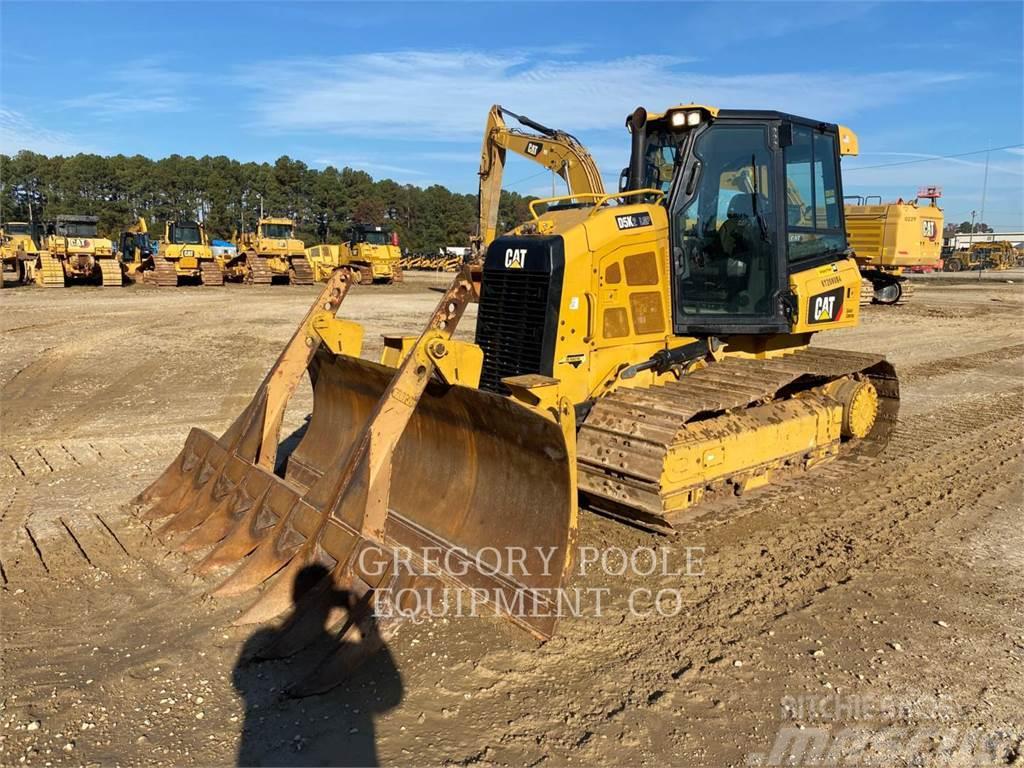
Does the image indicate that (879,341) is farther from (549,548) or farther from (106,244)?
(106,244)

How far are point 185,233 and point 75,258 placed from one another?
4.30 metres

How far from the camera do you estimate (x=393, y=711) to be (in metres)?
3.17

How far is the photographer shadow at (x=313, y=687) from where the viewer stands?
293 centimetres

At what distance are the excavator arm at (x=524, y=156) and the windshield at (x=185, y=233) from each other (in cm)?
1945

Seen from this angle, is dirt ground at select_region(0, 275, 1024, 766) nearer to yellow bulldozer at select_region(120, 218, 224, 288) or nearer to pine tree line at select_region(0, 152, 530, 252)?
yellow bulldozer at select_region(120, 218, 224, 288)

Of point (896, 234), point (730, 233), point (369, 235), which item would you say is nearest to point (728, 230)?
point (730, 233)

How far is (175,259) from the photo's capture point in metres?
28.2

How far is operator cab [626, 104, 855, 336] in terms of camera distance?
5285mm

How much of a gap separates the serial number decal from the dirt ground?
203 cm

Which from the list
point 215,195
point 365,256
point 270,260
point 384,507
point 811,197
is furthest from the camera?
point 215,195

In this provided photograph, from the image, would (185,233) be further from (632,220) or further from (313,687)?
(313,687)

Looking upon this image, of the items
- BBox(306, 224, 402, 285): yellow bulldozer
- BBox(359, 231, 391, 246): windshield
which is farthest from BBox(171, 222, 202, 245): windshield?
BBox(359, 231, 391, 246): windshield
